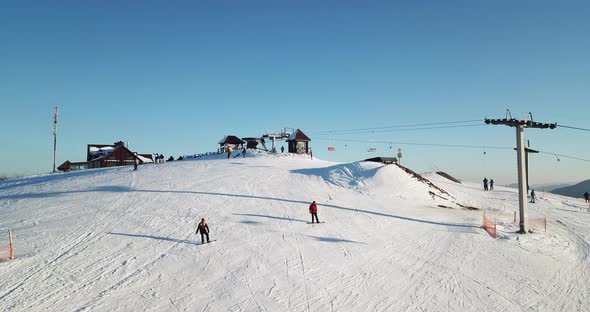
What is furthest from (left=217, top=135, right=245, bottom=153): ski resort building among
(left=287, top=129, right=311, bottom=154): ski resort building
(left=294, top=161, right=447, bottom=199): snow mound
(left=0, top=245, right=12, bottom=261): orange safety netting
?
(left=0, top=245, right=12, bottom=261): orange safety netting

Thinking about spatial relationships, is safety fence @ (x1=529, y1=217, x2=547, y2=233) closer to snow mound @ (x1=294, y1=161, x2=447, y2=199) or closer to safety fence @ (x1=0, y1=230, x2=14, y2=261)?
snow mound @ (x1=294, y1=161, x2=447, y2=199)

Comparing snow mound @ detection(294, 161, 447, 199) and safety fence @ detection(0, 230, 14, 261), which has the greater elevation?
snow mound @ detection(294, 161, 447, 199)

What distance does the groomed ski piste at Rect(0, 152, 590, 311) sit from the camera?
1220 centimetres

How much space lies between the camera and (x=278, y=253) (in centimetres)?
1595

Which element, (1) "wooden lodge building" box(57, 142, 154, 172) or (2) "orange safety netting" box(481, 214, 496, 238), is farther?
(1) "wooden lodge building" box(57, 142, 154, 172)

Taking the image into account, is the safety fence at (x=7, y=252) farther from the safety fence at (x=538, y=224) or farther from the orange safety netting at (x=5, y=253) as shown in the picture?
the safety fence at (x=538, y=224)

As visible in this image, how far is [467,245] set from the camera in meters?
18.1

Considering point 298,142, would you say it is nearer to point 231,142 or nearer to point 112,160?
point 231,142

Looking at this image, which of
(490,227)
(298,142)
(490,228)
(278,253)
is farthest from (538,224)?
(298,142)

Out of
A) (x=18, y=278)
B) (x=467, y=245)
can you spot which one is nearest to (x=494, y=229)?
(x=467, y=245)

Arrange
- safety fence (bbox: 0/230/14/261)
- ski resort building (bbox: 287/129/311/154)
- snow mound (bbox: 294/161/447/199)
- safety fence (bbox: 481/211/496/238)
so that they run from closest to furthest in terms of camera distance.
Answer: safety fence (bbox: 0/230/14/261)
safety fence (bbox: 481/211/496/238)
snow mound (bbox: 294/161/447/199)
ski resort building (bbox: 287/129/311/154)

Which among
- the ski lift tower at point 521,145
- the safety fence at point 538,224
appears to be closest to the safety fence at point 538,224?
the safety fence at point 538,224

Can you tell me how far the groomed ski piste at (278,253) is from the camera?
1220 centimetres

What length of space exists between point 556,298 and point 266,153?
42.1 m
